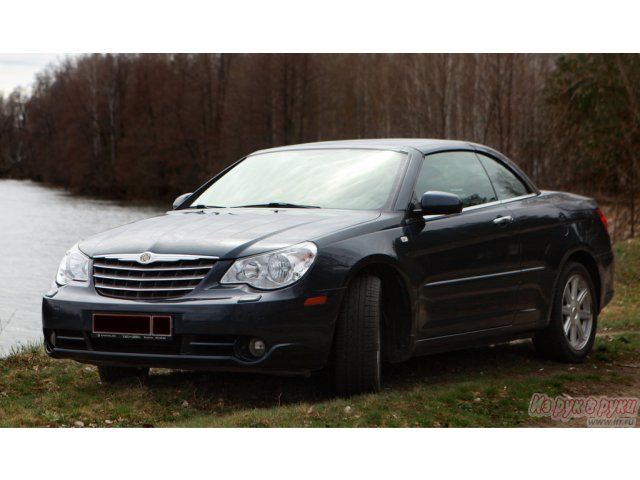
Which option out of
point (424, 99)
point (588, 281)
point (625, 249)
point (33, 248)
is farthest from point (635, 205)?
point (33, 248)

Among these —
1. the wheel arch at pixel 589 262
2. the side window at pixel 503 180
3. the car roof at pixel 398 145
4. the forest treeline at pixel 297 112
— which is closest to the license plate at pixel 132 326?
the car roof at pixel 398 145

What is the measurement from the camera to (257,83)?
27922 mm

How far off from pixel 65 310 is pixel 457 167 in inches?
123

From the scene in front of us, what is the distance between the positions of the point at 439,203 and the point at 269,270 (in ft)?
4.61

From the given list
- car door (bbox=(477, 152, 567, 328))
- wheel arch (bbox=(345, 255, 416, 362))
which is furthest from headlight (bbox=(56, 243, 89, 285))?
car door (bbox=(477, 152, 567, 328))

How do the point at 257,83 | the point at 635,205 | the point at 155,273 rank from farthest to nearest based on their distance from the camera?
1. the point at 257,83
2. the point at 635,205
3. the point at 155,273

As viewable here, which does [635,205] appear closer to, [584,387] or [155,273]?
[584,387]

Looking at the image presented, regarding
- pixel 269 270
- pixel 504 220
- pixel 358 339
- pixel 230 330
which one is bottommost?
pixel 358 339

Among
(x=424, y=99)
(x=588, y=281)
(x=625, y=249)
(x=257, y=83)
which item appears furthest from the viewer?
(x=257, y=83)

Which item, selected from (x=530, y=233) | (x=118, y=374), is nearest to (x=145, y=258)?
(x=118, y=374)

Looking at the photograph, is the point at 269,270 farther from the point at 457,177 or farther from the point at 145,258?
the point at 457,177

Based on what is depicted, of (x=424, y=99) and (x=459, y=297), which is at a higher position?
(x=424, y=99)

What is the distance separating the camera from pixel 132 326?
5477 millimetres

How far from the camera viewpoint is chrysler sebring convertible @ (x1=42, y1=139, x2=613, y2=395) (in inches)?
211
